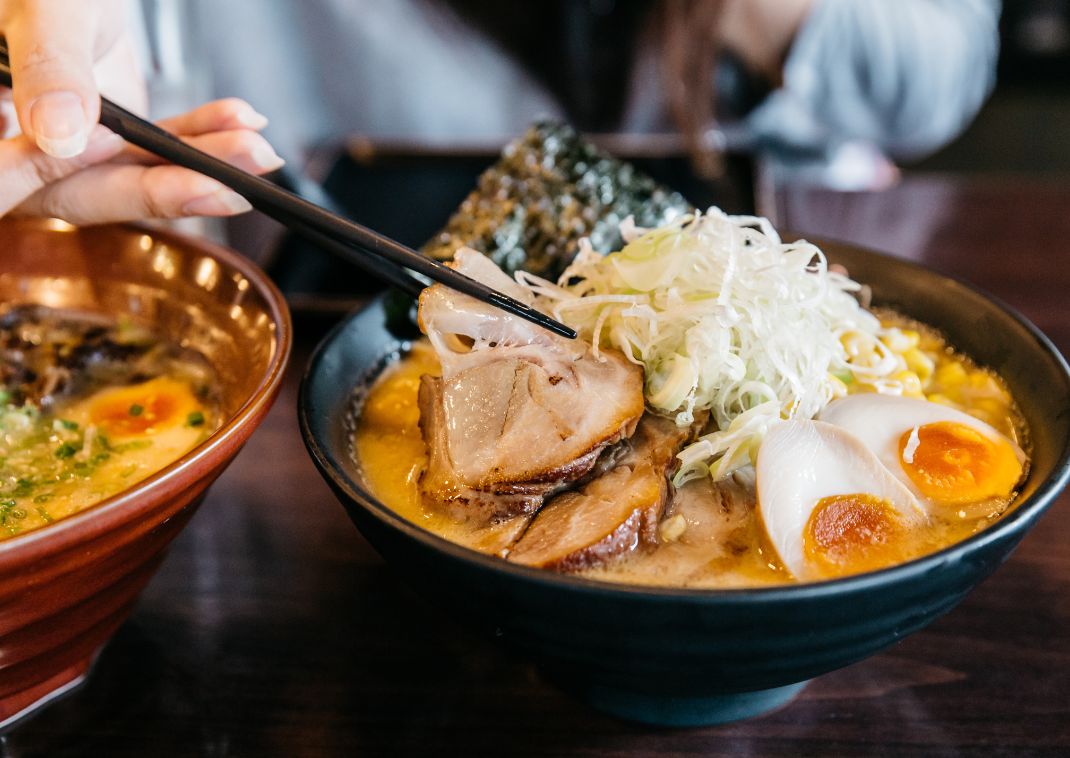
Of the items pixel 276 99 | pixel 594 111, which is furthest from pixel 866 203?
pixel 276 99

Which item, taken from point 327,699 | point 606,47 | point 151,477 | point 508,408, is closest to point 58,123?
point 151,477

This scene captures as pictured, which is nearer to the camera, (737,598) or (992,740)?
(737,598)

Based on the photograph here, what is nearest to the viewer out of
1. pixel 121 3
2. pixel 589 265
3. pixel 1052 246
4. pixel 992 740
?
pixel 992 740

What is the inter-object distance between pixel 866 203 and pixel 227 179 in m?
2.06

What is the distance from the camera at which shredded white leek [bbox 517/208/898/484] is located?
120 centimetres

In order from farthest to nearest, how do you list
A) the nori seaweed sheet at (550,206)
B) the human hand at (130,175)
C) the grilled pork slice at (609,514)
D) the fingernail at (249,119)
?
1. the nori seaweed sheet at (550,206)
2. the fingernail at (249,119)
3. the human hand at (130,175)
4. the grilled pork slice at (609,514)

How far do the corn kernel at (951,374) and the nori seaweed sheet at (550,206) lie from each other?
0.59 meters

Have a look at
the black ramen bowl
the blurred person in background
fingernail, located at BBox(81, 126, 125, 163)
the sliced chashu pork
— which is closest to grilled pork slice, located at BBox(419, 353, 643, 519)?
the sliced chashu pork

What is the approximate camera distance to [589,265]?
1392 millimetres

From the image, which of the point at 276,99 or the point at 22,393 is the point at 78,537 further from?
the point at 276,99

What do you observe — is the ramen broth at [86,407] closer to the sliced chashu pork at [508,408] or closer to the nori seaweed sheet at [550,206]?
the sliced chashu pork at [508,408]

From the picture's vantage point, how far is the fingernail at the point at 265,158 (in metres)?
1.34

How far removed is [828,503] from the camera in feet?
3.62

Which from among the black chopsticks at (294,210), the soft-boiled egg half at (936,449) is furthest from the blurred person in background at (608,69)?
the soft-boiled egg half at (936,449)
